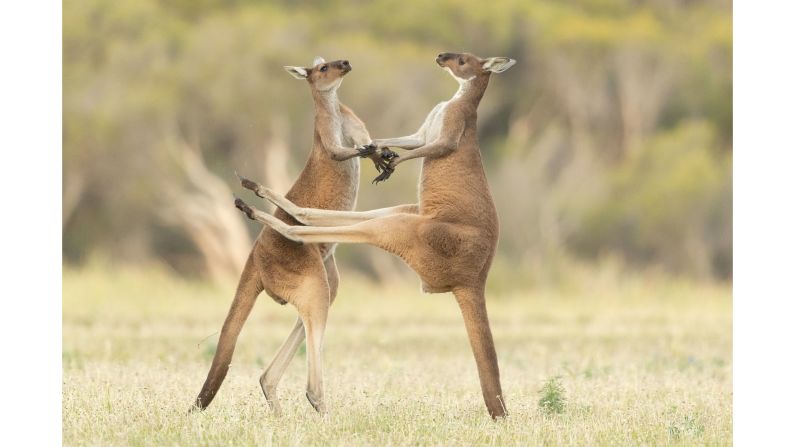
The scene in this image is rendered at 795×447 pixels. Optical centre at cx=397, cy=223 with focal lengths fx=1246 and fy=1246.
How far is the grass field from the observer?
7051mm

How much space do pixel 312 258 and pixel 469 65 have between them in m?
1.48

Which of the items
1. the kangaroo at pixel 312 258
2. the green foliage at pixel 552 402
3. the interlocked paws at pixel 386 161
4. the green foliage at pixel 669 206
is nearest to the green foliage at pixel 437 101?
the green foliage at pixel 669 206

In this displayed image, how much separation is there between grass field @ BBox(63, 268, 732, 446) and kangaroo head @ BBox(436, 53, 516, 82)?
6.69 feet

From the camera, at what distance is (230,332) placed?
759cm

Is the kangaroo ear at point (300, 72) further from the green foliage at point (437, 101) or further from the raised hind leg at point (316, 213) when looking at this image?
the green foliage at point (437, 101)

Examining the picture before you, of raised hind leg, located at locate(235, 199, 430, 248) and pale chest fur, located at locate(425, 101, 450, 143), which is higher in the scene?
A: pale chest fur, located at locate(425, 101, 450, 143)

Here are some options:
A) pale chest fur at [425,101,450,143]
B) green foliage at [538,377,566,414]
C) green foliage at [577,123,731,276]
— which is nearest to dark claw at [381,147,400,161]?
pale chest fur at [425,101,450,143]

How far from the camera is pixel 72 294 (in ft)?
58.4

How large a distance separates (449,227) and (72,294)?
11.8 m

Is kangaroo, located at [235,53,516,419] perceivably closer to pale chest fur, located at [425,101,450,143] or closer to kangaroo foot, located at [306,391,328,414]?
pale chest fur, located at [425,101,450,143]

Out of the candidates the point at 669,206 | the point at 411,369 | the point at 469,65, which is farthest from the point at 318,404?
the point at 669,206

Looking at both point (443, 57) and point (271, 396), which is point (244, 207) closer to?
point (271, 396)

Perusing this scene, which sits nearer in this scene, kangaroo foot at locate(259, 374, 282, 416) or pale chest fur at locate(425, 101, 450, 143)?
pale chest fur at locate(425, 101, 450, 143)

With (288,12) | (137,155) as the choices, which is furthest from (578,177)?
(137,155)
